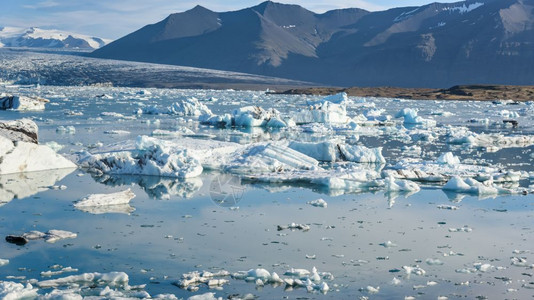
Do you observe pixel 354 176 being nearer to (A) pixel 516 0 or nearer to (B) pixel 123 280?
(B) pixel 123 280

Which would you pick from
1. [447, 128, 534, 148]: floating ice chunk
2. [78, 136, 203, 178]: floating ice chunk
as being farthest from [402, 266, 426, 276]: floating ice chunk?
[447, 128, 534, 148]: floating ice chunk

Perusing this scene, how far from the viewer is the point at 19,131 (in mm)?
10102

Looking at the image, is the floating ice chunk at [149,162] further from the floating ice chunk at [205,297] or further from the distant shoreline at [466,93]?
the distant shoreline at [466,93]

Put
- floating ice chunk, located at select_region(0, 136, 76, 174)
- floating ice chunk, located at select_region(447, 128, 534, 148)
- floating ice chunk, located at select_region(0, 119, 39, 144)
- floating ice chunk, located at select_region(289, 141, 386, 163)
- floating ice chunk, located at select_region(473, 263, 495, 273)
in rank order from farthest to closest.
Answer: floating ice chunk, located at select_region(447, 128, 534, 148) → floating ice chunk, located at select_region(289, 141, 386, 163) → floating ice chunk, located at select_region(0, 119, 39, 144) → floating ice chunk, located at select_region(0, 136, 76, 174) → floating ice chunk, located at select_region(473, 263, 495, 273)

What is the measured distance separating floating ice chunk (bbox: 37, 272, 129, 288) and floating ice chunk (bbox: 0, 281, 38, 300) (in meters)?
0.20

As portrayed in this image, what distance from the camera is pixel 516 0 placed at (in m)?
177

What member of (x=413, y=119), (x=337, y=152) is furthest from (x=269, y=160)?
(x=413, y=119)

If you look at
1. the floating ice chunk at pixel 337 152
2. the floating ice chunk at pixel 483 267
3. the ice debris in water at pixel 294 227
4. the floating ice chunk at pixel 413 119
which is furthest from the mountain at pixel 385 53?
the floating ice chunk at pixel 483 267

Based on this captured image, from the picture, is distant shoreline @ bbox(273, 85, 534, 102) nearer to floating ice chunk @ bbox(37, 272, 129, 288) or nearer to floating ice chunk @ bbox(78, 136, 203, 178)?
floating ice chunk @ bbox(78, 136, 203, 178)

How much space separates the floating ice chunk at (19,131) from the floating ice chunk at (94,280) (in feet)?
17.9

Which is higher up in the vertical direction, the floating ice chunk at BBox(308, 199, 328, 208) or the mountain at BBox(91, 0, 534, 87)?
the mountain at BBox(91, 0, 534, 87)

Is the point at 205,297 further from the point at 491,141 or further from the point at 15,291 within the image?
the point at 491,141

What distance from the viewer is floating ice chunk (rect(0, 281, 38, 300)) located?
416cm

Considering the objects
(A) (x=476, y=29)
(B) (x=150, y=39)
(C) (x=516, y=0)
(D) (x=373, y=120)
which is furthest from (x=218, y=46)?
(D) (x=373, y=120)
